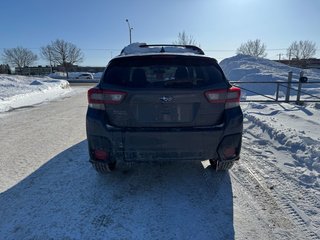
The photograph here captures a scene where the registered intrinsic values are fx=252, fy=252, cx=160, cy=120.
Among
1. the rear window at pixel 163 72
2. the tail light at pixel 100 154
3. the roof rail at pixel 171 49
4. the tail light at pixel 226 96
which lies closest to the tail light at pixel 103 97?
the rear window at pixel 163 72

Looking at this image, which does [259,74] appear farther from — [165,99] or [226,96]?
[165,99]

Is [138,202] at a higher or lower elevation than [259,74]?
lower

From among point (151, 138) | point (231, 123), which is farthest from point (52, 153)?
point (231, 123)

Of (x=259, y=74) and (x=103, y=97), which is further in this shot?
(x=259, y=74)

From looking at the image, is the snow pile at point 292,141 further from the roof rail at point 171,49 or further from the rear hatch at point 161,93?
the roof rail at point 171,49

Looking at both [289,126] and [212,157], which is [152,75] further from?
[289,126]

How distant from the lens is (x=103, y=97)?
3.07 meters

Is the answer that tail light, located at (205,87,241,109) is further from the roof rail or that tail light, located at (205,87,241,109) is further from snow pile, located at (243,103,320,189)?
snow pile, located at (243,103,320,189)

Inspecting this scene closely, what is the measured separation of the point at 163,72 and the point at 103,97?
82 centimetres

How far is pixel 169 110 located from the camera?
3.02 m

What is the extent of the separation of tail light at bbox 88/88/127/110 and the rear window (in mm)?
147

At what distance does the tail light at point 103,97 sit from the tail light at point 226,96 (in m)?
1.04

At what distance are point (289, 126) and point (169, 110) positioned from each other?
176 inches

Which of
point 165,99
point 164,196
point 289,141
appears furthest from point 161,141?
point 289,141
